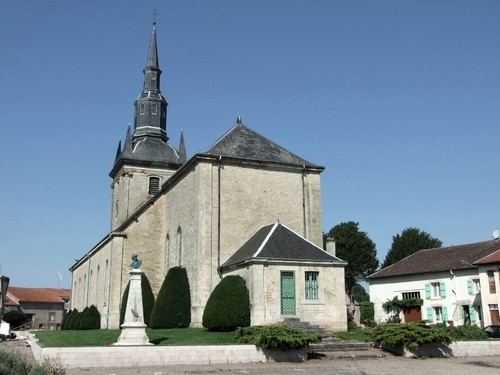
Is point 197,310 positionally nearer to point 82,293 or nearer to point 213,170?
point 213,170

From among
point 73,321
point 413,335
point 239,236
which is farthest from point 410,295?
point 73,321

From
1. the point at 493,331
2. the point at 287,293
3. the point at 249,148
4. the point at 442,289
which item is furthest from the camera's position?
the point at 442,289

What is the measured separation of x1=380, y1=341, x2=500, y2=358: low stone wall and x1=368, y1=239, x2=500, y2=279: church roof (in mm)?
14873

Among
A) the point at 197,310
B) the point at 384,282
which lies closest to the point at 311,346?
the point at 197,310

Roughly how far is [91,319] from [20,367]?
24.1 metres

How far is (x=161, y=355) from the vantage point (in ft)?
45.5

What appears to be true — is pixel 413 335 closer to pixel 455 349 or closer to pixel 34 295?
pixel 455 349

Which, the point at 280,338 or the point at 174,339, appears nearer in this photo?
the point at 280,338

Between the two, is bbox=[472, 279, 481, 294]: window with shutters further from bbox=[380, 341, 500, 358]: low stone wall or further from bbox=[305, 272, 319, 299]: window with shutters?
bbox=[305, 272, 319, 299]: window with shutters

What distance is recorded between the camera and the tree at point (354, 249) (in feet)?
186

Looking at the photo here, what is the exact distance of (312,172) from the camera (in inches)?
1059

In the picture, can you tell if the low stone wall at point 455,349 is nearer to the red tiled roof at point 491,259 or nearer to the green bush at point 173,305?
the green bush at point 173,305

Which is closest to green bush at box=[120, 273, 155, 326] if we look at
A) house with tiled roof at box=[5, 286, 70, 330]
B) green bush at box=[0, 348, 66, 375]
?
green bush at box=[0, 348, 66, 375]

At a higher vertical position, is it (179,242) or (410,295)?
(179,242)
